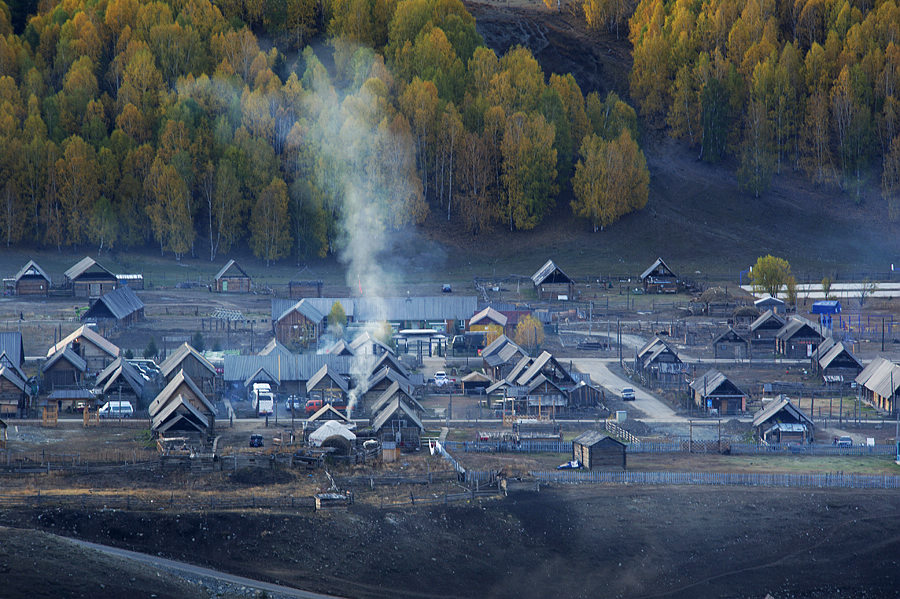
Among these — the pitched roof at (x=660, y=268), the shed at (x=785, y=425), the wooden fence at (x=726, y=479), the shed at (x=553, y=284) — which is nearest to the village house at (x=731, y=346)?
the shed at (x=785, y=425)

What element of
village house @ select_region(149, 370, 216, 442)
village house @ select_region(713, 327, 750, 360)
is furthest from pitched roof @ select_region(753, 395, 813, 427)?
village house @ select_region(149, 370, 216, 442)

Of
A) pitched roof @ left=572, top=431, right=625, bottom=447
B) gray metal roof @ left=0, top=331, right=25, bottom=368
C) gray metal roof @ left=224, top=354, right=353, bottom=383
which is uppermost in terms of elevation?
gray metal roof @ left=0, top=331, right=25, bottom=368

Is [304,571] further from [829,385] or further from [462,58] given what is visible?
[462,58]

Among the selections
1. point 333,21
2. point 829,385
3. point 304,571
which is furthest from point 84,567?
point 333,21

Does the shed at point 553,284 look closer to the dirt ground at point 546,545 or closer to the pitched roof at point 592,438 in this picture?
the pitched roof at point 592,438

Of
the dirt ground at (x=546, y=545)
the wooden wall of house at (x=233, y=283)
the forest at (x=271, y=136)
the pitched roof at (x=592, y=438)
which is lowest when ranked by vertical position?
the dirt ground at (x=546, y=545)

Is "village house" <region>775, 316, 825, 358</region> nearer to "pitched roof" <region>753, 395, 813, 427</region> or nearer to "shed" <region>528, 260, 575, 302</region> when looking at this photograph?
"pitched roof" <region>753, 395, 813, 427</region>
